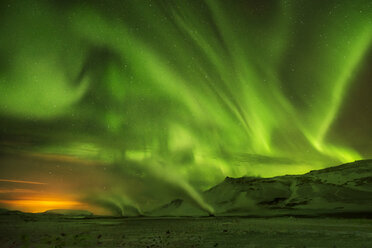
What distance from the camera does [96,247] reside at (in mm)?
34031

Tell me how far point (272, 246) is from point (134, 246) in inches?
556

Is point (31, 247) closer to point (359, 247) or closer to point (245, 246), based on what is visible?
point (245, 246)

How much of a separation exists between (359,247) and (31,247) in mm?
32691

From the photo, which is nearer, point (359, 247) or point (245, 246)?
point (359, 247)

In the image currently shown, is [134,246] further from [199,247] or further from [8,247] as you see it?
[8,247]

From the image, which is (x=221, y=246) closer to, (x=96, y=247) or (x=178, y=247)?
(x=178, y=247)

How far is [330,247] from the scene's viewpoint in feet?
113

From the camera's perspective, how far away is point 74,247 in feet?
113

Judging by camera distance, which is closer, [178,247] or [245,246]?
[178,247]

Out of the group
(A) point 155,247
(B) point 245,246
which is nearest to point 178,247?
(A) point 155,247

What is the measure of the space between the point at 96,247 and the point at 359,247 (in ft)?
84.4

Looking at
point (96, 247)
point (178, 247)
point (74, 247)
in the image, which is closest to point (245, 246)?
point (178, 247)

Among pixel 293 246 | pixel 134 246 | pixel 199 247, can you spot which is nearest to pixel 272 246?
pixel 293 246

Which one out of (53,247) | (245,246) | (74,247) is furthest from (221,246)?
(53,247)
